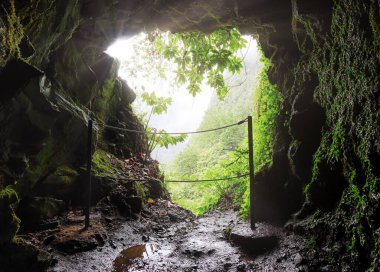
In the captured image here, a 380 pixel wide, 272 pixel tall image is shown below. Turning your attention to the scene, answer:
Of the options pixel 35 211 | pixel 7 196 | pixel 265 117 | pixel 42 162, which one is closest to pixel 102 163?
pixel 42 162

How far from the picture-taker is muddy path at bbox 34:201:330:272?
353cm

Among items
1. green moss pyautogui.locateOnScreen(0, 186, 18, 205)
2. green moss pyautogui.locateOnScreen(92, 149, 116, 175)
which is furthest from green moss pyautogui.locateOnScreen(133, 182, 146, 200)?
green moss pyautogui.locateOnScreen(0, 186, 18, 205)

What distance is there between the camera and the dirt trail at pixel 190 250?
3531mm

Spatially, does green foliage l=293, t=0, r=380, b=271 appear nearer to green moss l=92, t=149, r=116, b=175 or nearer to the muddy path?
the muddy path

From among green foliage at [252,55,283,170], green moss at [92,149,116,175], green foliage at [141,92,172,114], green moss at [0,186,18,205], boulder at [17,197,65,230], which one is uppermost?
green foliage at [141,92,172,114]

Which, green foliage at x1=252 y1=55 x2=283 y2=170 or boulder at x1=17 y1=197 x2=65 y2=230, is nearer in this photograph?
boulder at x1=17 y1=197 x2=65 y2=230

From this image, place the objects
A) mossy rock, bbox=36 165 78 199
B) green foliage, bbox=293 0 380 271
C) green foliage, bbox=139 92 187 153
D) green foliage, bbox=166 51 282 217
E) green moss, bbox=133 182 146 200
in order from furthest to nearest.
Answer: green foliage, bbox=139 92 187 153, green moss, bbox=133 182 146 200, green foliage, bbox=166 51 282 217, mossy rock, bbox=36 165 78 199, green foliage, bbox=293 0 380 271

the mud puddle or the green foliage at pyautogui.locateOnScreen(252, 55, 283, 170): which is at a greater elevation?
the green foliage at pyautogui.locateOnScreen(252, 55, 283, 170)

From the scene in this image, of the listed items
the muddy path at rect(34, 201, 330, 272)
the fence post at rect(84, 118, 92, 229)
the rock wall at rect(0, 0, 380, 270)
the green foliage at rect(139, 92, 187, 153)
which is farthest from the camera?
the green foliage at rect(139, 92, 187, 153)

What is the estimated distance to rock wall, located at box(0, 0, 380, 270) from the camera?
275cm

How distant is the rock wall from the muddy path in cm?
39

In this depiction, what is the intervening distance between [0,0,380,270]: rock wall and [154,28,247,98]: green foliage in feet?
2.13

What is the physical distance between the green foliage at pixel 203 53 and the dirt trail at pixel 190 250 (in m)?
3.42

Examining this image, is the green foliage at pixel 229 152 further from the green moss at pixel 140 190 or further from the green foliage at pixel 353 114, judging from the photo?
the green foliage at pixel 353 114
